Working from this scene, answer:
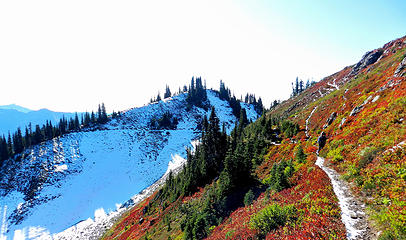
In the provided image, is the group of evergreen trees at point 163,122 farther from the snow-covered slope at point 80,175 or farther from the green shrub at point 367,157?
the green shrub at point 367,157

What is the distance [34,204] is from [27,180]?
45.2 ft

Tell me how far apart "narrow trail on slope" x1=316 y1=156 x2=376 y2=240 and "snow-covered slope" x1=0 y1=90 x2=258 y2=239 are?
54.9 meters

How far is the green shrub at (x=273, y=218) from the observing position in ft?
34.5

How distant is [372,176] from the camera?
1105cm

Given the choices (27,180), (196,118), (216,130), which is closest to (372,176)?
(216,130)

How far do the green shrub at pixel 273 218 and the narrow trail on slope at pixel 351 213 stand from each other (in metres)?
2.60

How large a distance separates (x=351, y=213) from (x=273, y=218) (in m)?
4.04

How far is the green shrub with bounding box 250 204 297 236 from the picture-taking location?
10523mm

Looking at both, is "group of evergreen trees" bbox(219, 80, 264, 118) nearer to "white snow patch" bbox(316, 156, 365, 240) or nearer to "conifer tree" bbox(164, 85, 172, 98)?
"conifer tree" bbox(164, 85, 172, 98)

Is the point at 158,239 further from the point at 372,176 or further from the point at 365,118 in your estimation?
the point at 365,118

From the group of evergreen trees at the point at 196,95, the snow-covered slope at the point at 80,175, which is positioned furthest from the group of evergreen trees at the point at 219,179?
the group of evergreen trees at the point at 196,95

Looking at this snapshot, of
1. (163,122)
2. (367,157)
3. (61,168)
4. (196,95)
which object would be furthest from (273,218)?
(196,95)

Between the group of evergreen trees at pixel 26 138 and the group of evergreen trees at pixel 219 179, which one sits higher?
the group of evergreen trees at pixel 26 138

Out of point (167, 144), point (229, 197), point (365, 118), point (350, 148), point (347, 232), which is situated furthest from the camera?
point (167, 144)
